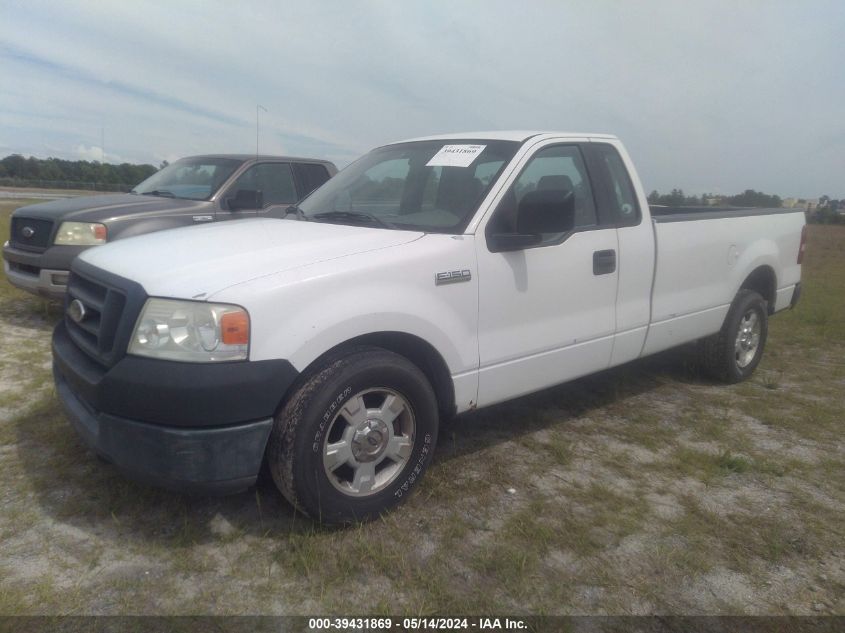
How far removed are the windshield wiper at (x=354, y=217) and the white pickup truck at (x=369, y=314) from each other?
0.02 meters

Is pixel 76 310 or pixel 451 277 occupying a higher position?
pixel 451 277

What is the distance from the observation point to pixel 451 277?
3184 mm

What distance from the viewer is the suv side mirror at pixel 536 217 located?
→ 330 centimetres

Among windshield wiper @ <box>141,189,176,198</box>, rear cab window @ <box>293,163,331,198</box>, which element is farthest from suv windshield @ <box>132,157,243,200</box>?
rear cab window @ <box>293,163,331,198</box>

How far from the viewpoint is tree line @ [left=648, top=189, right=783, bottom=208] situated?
743cm

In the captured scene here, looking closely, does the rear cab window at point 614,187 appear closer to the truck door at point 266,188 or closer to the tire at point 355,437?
the tire at point 355,437

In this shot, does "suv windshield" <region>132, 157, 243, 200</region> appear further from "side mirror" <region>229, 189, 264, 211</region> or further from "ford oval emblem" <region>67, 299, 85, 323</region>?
"ford oval emblem" <region>67, 299, 85, 323</region>

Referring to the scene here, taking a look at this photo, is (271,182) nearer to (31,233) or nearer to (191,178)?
(191,178)

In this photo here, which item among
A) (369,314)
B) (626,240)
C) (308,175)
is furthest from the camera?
(308,175)

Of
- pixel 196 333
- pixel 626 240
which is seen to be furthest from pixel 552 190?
pixel 196 333

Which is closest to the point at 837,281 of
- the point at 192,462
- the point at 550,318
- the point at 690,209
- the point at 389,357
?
the point at 690,209

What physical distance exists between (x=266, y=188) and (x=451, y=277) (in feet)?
15.2

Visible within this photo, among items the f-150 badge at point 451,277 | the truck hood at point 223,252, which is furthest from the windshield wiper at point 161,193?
the f-150 badge at point 451,277

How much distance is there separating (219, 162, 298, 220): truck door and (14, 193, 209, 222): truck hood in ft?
1.06
